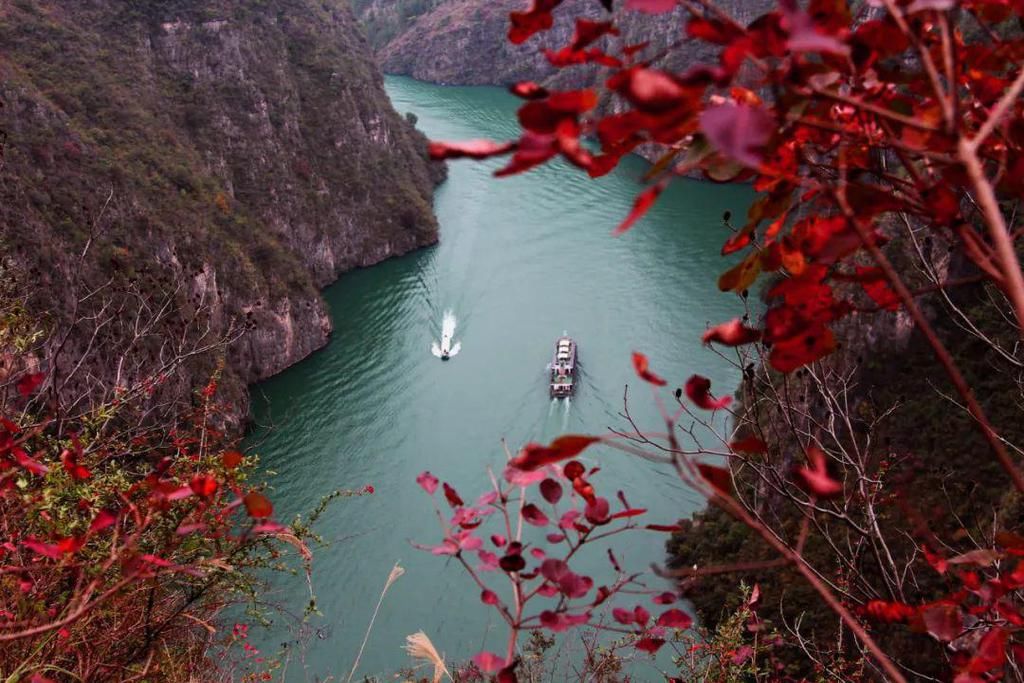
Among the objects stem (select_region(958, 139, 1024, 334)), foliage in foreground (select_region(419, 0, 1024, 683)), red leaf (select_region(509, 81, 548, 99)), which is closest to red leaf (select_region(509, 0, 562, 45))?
foliage in foreground (select_region(419, 0, 1024, 683))

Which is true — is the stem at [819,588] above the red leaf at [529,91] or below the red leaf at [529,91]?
below

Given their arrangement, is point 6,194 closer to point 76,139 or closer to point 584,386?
point 76,139

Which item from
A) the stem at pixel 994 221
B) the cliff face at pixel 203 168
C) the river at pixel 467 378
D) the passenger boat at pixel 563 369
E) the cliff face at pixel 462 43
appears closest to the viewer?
the stem at pixel 994 221

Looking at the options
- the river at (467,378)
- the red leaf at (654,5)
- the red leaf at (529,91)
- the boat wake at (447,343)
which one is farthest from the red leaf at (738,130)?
the boat wake at (447,343)

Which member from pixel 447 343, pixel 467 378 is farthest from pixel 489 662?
pixel 447 343

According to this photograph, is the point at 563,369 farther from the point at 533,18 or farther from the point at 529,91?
the point at 529,91

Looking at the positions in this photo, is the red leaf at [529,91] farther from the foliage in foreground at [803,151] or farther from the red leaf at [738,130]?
the red leaf at [738,130]

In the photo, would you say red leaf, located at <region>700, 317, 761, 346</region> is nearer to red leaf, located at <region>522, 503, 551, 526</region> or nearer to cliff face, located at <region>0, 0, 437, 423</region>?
red leaf, located at <region>522, 503, 551, 526</region>

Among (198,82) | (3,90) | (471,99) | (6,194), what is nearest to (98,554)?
(6,194)

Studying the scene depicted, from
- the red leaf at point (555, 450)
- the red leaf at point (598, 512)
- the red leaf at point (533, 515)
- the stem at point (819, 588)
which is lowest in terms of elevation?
the red leaf at point (533, 515)
